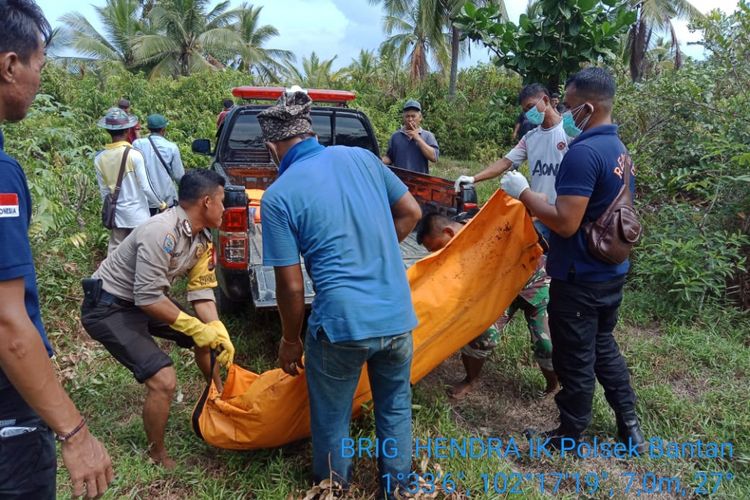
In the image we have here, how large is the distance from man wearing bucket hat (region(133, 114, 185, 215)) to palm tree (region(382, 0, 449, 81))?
47.3 ft

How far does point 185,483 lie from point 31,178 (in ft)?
12.3

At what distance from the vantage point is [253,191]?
459 centimetres

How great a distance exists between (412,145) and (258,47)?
26.9m

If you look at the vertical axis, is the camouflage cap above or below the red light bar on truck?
below

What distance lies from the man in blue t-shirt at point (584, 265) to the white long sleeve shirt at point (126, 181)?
3.33 meters

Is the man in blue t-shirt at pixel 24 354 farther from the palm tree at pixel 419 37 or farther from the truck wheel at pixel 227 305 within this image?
the palm tree at pixel 419 37

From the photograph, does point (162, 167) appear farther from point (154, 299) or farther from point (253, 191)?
point (154, 299)

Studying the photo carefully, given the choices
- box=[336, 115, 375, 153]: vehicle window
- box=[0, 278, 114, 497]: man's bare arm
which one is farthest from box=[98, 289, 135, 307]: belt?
box=[336, 115, 375, 153]: vehicle window

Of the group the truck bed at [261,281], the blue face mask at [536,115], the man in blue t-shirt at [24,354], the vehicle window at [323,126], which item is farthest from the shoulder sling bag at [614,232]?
the vehicle window at [323,126]

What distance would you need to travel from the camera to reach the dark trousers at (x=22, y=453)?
1397 mm

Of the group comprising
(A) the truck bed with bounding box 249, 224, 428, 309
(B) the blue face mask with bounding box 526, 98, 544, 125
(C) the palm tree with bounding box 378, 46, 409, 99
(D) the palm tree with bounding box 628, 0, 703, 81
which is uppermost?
(D) the palm tree with bounding box 628, 0, 703, 81

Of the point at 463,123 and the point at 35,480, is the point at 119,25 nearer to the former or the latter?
the point at 463,123

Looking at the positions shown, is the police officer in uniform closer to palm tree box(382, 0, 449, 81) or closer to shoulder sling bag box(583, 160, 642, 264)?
shoulder sling bag box(583, 160, 642, 264)

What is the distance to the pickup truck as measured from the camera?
3689 millimetres
